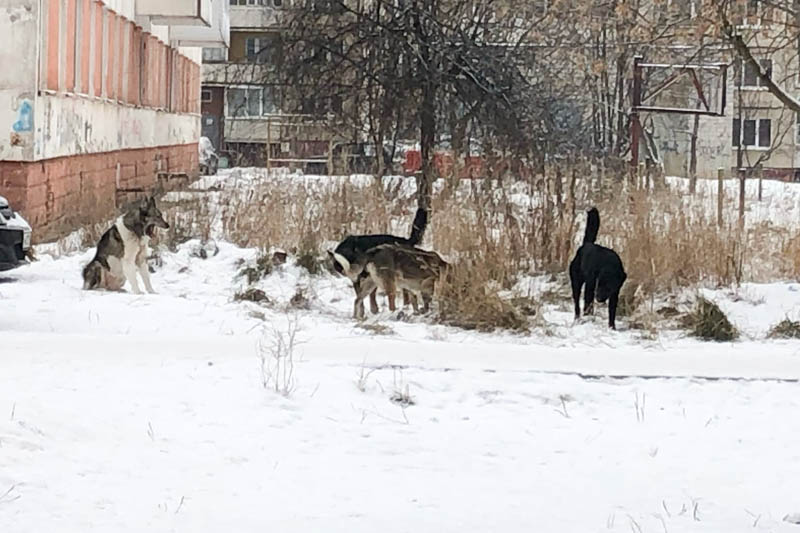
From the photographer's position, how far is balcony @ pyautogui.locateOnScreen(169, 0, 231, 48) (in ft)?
110

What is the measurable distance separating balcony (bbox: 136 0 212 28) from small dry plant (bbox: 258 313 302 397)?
17966mm

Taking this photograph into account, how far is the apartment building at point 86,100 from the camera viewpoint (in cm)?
1712

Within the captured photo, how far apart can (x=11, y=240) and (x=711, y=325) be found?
6.66 meters

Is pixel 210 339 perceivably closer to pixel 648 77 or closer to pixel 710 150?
pixel 648 77

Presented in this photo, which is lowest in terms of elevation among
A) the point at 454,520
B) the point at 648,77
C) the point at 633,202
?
the point at 454,520

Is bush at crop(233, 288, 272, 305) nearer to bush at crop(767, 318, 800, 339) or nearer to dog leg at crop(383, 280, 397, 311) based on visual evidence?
dog leg at crop(383, 280, 397, 311)

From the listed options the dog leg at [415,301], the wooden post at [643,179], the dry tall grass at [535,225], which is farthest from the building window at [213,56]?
the dog leg at [415,301]

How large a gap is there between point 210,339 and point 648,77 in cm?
2010

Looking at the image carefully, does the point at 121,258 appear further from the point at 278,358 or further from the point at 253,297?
the point at 278,358

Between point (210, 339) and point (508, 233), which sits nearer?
point (210, 339)

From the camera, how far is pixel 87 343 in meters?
8.86

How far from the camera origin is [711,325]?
10.7 m

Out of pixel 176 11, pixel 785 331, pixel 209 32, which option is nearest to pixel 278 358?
pixel 785 331

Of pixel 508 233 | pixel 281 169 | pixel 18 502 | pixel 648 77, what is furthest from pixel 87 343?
pixel 648 77
